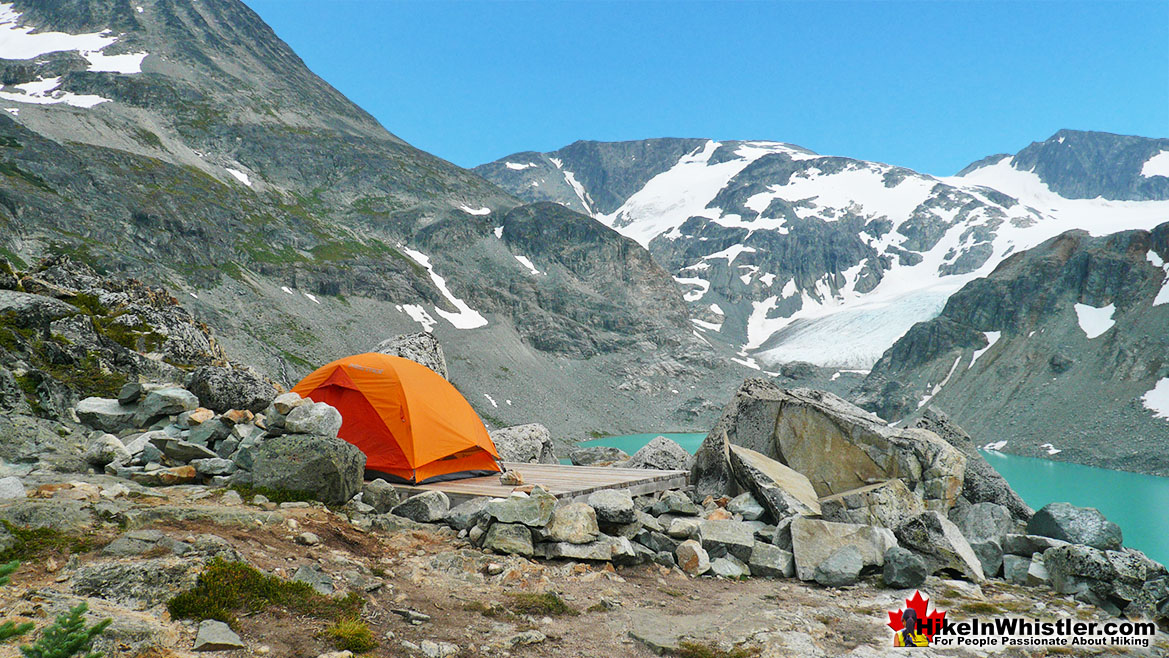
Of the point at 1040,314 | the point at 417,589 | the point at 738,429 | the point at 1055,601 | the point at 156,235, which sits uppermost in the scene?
the point at 1040,314

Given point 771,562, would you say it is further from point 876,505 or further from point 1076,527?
point 1076,527

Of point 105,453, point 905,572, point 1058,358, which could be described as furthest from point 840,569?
point 1058,358

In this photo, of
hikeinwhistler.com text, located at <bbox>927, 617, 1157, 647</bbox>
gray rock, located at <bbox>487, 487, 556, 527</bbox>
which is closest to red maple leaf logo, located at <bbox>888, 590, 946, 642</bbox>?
hikeinwhistler.com text, located at <bbox>927, 617, 1157, 647</bbox>

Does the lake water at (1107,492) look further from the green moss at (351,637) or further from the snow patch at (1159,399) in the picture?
the green moss at (351,637)

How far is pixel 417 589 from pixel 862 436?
30.6ft

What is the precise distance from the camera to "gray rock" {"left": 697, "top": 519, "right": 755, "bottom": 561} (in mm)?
8641

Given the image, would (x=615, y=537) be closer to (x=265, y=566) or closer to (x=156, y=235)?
(x=265, y=566)

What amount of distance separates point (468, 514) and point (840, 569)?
5.08 m

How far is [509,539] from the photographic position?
769 centimetres

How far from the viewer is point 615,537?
27.1 ft

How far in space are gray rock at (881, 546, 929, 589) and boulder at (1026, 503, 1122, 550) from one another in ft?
13.7

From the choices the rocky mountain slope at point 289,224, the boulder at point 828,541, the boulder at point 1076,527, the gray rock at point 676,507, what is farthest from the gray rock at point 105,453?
the rocky mountain slope at point 289,224

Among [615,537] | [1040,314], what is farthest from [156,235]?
[1040,314]

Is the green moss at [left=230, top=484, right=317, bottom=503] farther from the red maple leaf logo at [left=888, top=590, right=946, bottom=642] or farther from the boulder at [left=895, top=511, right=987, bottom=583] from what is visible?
the boulder at [left=895, top=511, right=987, bottom=583]
